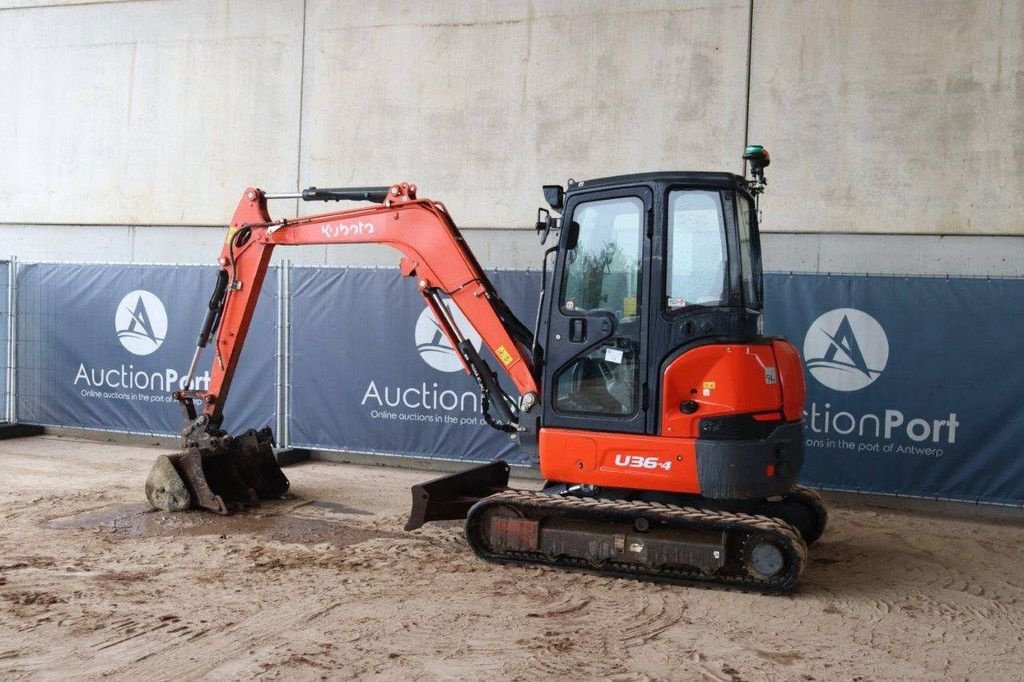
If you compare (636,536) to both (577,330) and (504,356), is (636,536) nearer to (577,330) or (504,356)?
(577,330)

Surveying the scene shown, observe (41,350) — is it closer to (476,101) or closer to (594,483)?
(476,101)

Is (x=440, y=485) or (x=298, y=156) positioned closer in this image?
(x=440, y=485)

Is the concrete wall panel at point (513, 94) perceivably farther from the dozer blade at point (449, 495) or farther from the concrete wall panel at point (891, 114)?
the dozer blade at point (449, 495)

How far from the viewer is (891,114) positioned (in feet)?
30.0

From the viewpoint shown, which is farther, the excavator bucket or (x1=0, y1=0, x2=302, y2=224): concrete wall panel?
(x1=0, y1=0, x2=302, y2=224): concrete wall panel

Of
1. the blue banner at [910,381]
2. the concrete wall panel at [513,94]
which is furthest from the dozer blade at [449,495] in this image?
the concrete wall panel at [513,94]

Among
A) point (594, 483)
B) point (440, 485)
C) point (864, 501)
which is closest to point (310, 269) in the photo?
point (440, 485)

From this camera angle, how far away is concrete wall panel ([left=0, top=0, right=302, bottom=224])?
11.2m

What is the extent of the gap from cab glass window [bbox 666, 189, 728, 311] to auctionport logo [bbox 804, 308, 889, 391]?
10.2 feet

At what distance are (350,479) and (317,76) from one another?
15.6ft

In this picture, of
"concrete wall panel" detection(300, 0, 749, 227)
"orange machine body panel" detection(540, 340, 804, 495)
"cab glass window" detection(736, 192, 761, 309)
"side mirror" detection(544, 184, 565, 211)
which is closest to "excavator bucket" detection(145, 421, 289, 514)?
"orange machine body panel" detection(540, 340, 804, 495)

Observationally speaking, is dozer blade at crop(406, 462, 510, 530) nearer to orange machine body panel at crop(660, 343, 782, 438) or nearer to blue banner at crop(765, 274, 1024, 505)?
orange machine body panel at crop(660, 343, 782, 438)

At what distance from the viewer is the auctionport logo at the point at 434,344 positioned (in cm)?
961

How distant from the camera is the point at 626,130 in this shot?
9.90 m
